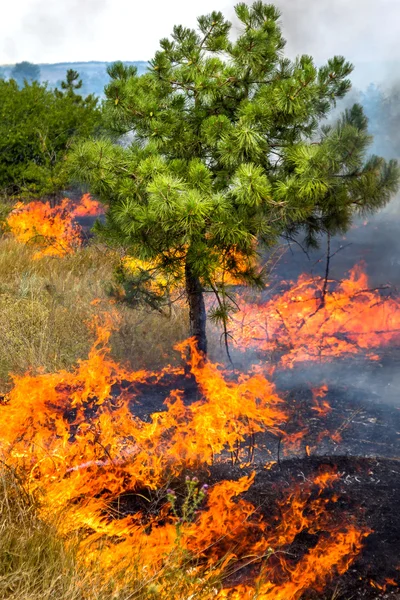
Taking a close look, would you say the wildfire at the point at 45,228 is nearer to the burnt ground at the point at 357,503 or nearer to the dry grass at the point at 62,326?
the dry grass at the point at 62,326

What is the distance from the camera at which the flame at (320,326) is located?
7.54m

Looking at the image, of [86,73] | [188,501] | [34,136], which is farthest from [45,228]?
[86,73]

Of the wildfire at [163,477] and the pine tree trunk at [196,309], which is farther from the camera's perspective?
the pine tree trunk at [196,309]

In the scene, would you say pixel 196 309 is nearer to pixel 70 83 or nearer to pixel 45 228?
pixel 45 228

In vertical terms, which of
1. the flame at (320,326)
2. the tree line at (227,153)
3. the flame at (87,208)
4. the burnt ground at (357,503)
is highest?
the flame at (87,208)

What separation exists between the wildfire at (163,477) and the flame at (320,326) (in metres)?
1.08

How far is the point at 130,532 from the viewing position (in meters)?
3.87

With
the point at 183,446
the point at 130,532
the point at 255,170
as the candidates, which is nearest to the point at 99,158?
the point at 255,170

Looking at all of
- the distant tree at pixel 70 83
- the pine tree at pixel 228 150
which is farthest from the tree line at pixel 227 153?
the distant tree at pixel 70 83

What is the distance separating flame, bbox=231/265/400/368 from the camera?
24.7ft

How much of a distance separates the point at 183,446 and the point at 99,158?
2.51 metres

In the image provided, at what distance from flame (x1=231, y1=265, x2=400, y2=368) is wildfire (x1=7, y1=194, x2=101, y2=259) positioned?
3.48 metres

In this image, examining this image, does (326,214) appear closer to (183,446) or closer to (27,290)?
(183,446)

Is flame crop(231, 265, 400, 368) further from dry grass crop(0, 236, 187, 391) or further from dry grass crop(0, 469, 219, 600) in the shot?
dry grass crop(0, 469, 219, 600)
